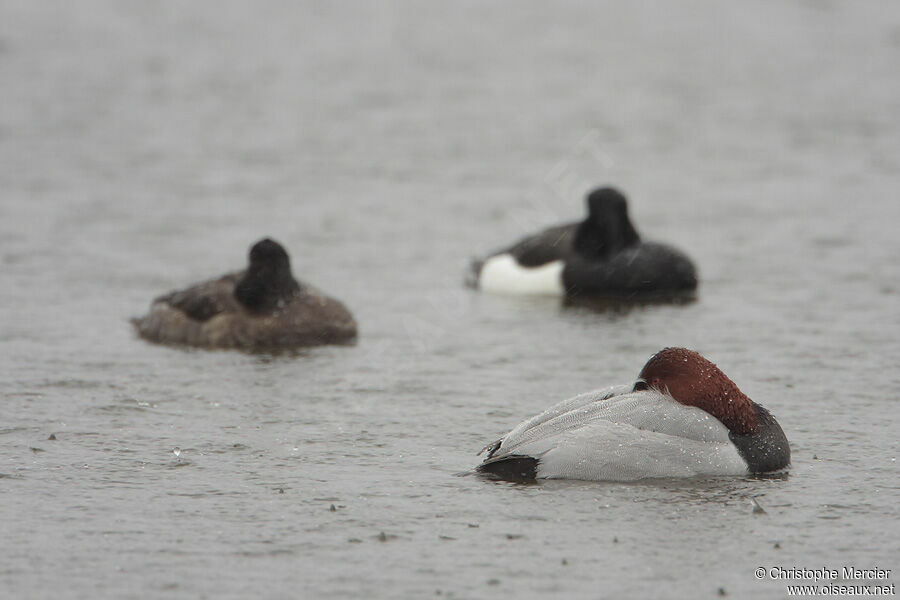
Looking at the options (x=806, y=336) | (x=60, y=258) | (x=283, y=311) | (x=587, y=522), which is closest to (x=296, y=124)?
(x=60, y=258)

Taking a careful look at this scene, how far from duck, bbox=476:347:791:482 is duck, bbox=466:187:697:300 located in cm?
594

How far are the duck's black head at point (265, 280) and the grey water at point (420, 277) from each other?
0.71 m

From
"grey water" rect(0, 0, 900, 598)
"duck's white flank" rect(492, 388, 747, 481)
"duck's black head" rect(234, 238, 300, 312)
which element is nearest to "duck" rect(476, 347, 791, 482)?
"duck's white flank" rect(492, 388, 747, 481)

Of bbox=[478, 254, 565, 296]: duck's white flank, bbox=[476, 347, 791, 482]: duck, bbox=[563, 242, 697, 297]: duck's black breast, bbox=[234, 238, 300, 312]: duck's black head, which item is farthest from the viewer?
bbox=[478, 254, 565, 296]: duck's white flank

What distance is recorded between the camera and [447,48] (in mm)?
28078

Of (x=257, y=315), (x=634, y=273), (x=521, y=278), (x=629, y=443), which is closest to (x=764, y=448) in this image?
(x=629, y=443)

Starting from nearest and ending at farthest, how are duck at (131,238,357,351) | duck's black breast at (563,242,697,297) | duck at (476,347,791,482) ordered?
duck at (476,347,791,482), duck at (131,238,357,351), duck's black breast at (563,242,697,297)

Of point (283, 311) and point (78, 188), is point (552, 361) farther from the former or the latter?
point (78, 188)

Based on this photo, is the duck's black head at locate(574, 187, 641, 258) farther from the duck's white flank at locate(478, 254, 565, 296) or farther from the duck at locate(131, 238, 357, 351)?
the duck at locate(131, 238, 357, 351)

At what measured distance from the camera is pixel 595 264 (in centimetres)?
1498

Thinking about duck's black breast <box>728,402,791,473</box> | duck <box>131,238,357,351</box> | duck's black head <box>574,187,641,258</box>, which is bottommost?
duck's black breast <box>728,402,791,473</box>

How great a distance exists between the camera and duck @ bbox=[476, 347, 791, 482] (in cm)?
828

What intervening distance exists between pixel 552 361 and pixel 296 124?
40.3 feet

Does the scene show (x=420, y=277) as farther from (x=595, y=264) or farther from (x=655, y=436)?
(x=655, y=436)
